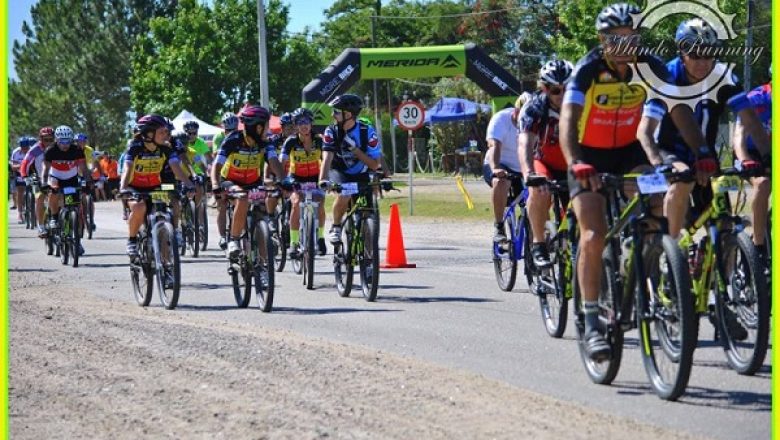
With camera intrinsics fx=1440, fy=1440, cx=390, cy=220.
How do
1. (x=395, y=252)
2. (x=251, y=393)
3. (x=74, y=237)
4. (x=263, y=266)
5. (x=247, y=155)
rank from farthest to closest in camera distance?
(x=74, y=237) → (x=395, y=252) → (x=247, y=155) → (x=263, y=266) → (x=251, y=393)

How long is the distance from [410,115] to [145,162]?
15772mm

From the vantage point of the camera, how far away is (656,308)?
773 centimetres

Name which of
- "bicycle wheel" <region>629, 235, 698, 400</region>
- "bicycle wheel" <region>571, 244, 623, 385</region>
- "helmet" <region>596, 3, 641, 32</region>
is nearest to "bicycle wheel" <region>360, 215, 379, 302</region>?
"bicycle wheel" <region>571, 244, 623, 385</region>

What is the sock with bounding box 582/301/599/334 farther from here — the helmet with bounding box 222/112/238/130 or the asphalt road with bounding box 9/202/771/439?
the helmet with bounding box 222/112/238/130

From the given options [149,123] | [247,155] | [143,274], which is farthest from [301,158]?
[143,274]

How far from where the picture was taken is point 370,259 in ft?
44.8

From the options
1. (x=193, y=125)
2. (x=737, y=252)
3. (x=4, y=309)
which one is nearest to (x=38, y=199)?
(x=193, y=125)

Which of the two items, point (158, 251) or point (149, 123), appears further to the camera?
point (149, 123)

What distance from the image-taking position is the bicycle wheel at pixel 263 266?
42.0 feet

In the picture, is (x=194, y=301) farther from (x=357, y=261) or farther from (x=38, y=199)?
(x=38, y=199)

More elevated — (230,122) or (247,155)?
(230,122)

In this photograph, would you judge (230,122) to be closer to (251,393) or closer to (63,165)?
(63,165)

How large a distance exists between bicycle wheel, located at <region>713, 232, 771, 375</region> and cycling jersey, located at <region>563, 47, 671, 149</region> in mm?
1172

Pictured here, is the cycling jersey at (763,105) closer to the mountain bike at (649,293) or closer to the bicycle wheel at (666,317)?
the mountain bike at (649,293)
